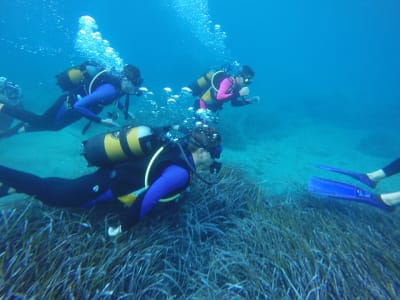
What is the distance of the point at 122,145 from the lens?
134 inches

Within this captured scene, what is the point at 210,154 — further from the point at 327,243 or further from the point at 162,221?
the point at 327,243

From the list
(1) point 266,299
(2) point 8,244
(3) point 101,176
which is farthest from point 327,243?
(2) point 8,244

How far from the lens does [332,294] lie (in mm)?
2820

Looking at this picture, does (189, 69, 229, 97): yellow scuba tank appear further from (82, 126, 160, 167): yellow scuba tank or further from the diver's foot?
(82, 126, 160, 167): yellow scuba tank

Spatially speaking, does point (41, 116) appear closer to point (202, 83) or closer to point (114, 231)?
point (114, 231)

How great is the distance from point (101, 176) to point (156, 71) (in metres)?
36.7

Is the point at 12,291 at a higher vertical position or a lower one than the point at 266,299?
higher

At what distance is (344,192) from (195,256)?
3718 millimetres

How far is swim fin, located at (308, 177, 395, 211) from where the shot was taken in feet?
17.4

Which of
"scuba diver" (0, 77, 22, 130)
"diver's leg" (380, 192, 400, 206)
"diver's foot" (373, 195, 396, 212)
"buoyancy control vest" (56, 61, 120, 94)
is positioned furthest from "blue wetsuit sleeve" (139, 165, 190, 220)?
"scuba diver" (0, 77, 22, 130)

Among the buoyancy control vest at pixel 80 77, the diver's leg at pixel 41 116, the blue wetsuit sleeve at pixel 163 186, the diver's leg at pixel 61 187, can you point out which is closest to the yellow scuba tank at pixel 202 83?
the buoyancy control vest at pixel 80 77

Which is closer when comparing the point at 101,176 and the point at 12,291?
the point at 12,291

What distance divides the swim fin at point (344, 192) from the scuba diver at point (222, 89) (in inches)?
143

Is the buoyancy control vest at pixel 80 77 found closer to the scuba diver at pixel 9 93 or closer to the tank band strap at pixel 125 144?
the scuba diver at pixel 9 93
